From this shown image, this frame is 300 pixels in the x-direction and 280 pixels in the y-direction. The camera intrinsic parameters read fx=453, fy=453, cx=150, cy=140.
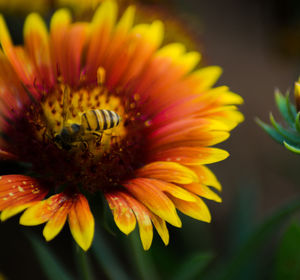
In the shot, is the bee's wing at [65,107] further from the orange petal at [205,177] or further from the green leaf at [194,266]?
the green leaf at [194,266]

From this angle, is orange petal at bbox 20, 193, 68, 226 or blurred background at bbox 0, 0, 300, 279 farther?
blurred background at bbox 0, 0, 300, 279

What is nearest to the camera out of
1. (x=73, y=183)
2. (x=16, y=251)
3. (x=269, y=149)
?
(x=73, y=183)

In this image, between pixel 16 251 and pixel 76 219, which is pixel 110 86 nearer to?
pixel 76 219

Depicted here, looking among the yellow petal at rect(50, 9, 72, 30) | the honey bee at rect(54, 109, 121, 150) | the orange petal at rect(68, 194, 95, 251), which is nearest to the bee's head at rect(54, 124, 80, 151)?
the honey bee at rect(54, 109, 121, 150)

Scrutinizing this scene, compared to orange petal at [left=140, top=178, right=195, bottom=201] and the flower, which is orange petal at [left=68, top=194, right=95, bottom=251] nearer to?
Answer: orange petal at [left=140, top=178, right=195, bottom=201]

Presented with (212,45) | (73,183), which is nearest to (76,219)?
(73,183)
